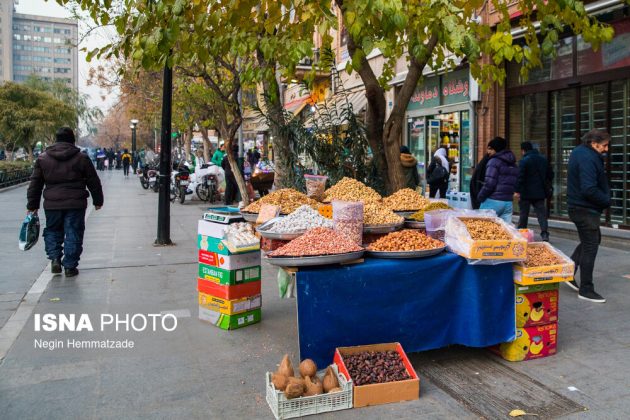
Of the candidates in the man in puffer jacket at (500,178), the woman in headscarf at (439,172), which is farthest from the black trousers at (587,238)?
the woman in headscarf at (439,172)

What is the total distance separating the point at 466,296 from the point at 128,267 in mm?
5676

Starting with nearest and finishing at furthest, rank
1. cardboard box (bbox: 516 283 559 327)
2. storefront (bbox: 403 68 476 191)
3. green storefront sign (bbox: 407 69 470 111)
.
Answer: cardboard box (bbox: 516 283 559 327) → green storefront sign (bbox: 407 69 470 111) → storefront (bbox: 403 68 476 191)

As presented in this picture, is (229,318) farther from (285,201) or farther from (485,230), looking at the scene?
(485,230)

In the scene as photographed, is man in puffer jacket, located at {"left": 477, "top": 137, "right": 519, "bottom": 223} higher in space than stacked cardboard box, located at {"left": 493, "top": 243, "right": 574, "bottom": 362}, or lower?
higher

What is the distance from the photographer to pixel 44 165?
25.7ft

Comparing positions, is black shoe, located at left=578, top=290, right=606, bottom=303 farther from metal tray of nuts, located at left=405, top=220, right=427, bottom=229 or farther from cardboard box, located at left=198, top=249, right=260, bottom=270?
cardboard box, located at left=198, top=249, right=260, bottom=270

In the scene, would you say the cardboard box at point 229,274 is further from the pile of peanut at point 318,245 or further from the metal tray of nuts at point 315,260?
the metal tray of nuts at point 315,260


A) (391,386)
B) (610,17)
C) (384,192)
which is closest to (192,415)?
(391,386)

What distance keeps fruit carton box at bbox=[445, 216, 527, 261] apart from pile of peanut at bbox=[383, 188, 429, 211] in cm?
118

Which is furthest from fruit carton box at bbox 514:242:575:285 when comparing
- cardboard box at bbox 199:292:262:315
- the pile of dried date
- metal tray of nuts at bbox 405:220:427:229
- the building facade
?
the building facade

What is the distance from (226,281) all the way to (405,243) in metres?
1.86

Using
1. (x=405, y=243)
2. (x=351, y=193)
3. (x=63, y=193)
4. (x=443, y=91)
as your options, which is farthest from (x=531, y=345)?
(x=443, y=91)

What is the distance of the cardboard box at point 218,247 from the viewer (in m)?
5.60

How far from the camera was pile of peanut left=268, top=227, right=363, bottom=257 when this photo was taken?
440 centimetres
